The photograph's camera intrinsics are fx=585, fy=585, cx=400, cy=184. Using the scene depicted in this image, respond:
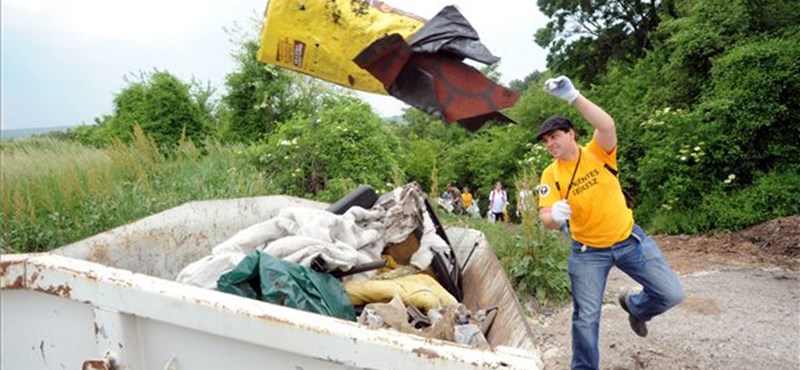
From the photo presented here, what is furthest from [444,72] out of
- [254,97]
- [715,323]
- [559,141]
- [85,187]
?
[254,97]

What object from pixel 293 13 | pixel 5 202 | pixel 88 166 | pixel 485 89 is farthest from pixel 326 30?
pixel 88 166

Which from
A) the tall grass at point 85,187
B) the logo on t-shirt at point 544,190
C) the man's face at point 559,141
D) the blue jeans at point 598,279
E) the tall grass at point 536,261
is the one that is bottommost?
the tall grass at point 536,261

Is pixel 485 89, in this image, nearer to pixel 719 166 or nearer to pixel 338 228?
pixel 338 228

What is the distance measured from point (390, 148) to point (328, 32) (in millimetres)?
6021

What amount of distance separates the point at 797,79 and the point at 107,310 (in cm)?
1121

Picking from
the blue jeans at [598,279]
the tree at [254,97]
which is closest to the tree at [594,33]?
the tree at [254,97]

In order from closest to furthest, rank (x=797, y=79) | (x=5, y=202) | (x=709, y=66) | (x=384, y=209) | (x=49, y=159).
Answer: (x=384, y=209) < (x=5, y=202) < (x=49, y=159) < (x=797, y=79) < (x=709, y=66)

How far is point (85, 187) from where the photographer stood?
4645 mm

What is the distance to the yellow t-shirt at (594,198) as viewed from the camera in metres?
3.33

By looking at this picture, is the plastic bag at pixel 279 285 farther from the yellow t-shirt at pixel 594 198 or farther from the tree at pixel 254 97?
the tree at pixel 254 97

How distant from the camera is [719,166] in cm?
1071

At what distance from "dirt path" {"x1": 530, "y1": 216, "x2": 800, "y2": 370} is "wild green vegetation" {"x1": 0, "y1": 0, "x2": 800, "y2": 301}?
778 mm

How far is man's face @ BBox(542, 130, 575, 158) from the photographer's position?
330 cm

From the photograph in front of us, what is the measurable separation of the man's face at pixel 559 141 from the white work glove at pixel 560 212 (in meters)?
0.30
